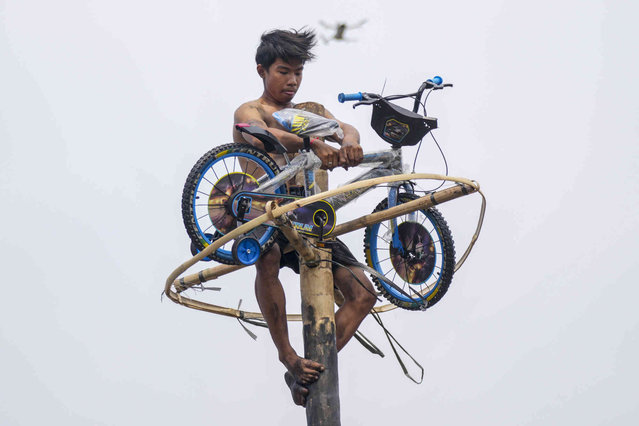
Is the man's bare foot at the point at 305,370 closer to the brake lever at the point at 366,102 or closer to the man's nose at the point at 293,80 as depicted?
the brake lever at the point at 366,102

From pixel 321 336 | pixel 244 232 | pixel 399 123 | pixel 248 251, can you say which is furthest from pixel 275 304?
pixel 399 123

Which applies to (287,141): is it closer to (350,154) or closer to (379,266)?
(350,154)

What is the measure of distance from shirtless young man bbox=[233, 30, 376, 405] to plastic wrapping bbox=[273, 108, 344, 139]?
9 cm

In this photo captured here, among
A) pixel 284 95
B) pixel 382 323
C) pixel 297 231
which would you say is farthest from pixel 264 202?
pixel 382 323

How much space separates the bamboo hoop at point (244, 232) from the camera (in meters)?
9.31

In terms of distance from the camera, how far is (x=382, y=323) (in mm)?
11609

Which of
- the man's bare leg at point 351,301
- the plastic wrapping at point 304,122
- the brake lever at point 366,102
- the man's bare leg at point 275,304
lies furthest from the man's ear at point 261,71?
the man's bare leg at point 351,301

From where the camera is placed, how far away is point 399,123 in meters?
10.6

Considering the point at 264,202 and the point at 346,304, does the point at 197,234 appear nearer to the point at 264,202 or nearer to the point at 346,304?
the point at 264,202

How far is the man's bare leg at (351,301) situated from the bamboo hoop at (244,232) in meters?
0.72

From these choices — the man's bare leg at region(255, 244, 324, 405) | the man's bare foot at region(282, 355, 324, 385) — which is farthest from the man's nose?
the man's bare foot at region(282, 355, 324, 385)

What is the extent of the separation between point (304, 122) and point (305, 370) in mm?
2314

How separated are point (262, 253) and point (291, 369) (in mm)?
1130

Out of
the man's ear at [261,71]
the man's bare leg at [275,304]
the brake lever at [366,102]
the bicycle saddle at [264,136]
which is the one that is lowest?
the man's bare leg at [275,304]
